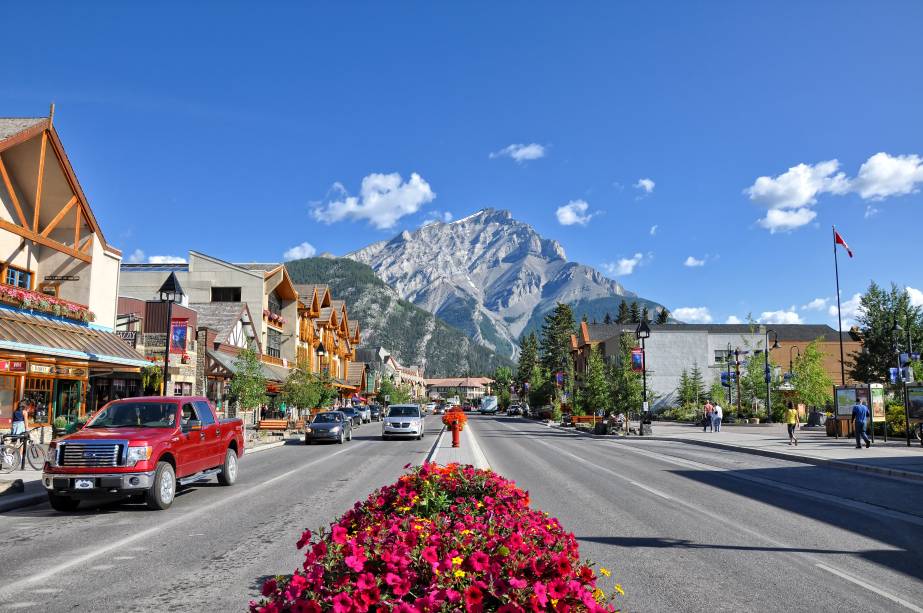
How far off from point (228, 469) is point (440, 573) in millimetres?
13254

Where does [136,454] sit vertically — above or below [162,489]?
above

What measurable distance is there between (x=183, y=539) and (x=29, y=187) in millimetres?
21827

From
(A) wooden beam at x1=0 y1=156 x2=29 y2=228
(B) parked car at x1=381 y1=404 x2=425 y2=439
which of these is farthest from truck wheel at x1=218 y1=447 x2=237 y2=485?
(B) parked car at x1=381 y1=404 x2=425 y2=439

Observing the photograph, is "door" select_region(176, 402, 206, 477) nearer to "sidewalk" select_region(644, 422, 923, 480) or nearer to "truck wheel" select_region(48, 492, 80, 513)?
"truck wheel" select_region(48, 492, 80, 513)

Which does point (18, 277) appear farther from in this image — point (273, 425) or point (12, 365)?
point (273, 425)

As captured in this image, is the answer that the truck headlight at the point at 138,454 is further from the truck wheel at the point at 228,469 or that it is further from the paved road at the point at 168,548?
the truck wheel at the point at 228,469

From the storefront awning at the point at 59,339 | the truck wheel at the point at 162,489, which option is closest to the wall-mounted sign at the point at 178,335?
the storefront awning at the point at 59,339

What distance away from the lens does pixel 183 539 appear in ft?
29.3

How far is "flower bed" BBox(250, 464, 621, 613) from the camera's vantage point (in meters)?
3.03

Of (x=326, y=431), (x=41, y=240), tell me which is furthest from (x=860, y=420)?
(x=41, y=240)

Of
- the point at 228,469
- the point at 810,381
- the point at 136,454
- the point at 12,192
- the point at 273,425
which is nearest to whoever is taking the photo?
the point at 136,454

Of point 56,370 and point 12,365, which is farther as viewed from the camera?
point 56,370

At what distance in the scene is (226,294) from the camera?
52625 millimetres

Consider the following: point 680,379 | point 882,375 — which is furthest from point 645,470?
point 882,375
